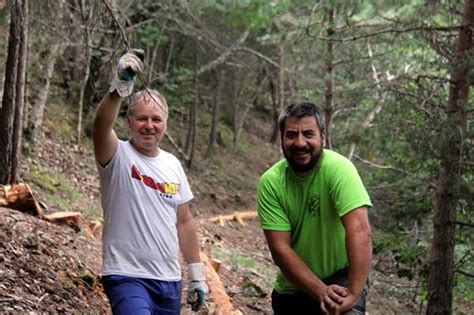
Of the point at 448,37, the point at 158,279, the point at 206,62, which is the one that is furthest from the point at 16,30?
the point at 206,62

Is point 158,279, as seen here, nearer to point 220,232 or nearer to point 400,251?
point 400,251

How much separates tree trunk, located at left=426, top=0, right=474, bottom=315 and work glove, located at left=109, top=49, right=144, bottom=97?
5.45 meters

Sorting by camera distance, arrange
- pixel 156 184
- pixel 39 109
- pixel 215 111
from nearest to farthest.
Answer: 1. pixel 156 184
2. pixel 39 109
3. pixel 215 111

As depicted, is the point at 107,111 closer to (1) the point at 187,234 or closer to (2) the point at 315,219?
(1) the point at 187,234

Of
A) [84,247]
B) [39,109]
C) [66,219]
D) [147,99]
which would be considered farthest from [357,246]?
[39,109]

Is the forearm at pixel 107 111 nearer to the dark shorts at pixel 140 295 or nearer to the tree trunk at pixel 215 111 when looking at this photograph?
the dark shorts at pixel 140 295

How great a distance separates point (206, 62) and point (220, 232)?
355 inches

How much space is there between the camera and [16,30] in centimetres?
805

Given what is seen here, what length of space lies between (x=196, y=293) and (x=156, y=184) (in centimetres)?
96

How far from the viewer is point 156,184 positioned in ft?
12.8

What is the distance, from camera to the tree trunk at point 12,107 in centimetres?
830

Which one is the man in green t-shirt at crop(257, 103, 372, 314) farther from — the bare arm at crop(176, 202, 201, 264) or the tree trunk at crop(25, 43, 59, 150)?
the tree trunk at crop(25, 43, 59, 150)

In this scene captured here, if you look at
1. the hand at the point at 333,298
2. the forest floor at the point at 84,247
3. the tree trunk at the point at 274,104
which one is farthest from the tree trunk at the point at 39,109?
the tree trunk at the point at 274,104

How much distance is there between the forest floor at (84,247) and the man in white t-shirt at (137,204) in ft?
4.33
